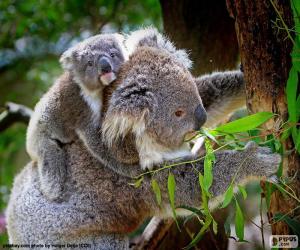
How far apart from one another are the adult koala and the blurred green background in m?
1.63

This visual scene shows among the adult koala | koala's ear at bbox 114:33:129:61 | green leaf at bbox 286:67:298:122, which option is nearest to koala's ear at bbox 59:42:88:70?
koala's ear at bbox 114:33:129:61

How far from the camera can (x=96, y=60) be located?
9.82 feet

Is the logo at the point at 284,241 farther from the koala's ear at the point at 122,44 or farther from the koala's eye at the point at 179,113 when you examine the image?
the koala's ear at the point at 122,44

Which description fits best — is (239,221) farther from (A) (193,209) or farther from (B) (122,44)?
(B) (122,44)

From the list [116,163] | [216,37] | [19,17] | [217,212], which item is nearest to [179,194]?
[116,163]

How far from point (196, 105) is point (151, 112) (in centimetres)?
26

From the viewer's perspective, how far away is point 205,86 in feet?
10.5

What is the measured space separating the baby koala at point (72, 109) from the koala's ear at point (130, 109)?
0.20 meters

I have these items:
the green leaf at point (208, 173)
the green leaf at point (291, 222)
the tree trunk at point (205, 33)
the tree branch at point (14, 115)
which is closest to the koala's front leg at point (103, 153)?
the green leaf at point (208, 173)

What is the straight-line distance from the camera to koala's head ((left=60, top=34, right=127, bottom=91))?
284 cm

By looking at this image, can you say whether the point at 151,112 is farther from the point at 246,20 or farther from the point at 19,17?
the point at 19,17

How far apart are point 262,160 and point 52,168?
55.9 inches

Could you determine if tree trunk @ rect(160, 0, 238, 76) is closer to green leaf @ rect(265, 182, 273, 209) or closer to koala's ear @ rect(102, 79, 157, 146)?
koala's ear @ rect(102, 79, 157, 146)

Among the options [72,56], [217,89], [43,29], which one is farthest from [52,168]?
[43,29]
